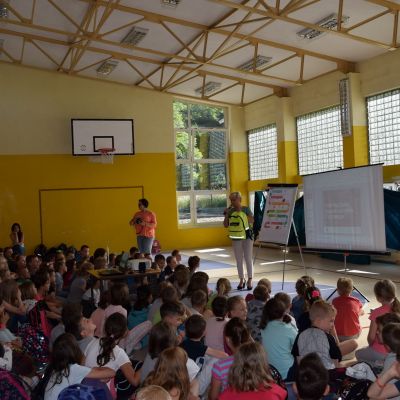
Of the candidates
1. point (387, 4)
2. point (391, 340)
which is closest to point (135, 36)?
point (387, 4)

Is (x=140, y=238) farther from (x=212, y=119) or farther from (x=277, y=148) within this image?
(x=212, y=119)

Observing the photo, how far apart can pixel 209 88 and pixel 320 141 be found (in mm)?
3427

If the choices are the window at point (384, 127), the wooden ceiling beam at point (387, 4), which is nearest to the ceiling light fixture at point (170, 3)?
the wooden ceiling beam at point (387, 4)

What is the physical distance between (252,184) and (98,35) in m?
6.95

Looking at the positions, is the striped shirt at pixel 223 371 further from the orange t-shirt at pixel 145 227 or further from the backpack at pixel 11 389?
the orange t-shirt at pixel 145 227

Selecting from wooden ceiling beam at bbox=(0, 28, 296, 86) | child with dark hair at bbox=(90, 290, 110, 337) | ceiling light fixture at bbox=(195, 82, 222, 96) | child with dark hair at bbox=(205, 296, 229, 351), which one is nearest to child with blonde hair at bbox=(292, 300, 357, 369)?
child with dark hair at bbox=(205, 296, 229, 351)

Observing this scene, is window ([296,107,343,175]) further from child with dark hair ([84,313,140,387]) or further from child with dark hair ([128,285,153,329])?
child with dark hair ([84,313,140,387])

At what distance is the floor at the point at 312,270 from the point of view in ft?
29.1

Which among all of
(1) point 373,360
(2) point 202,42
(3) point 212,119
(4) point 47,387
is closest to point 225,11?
(2) point 202,42

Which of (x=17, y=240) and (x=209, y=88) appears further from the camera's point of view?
(x=209, y=88)

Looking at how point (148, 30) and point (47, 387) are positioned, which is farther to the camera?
point (148, 30)

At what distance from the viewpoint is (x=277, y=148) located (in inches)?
583

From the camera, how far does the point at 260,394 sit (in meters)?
2.57

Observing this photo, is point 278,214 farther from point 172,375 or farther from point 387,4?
point 172,375
